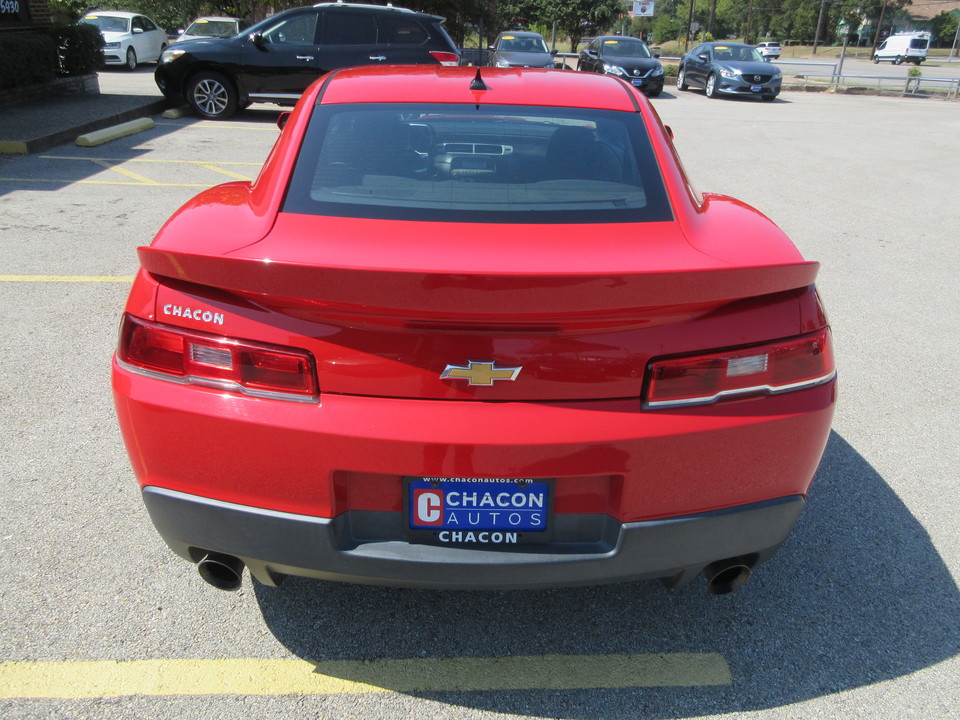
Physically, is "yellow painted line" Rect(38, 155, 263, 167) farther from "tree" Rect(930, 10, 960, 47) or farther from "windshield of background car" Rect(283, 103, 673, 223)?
"tree" Rect(930, 10, 960, 47)

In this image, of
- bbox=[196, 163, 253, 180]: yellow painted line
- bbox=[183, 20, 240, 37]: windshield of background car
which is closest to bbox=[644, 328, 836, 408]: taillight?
bbox=[196, 163, 253, 180]: yellow painted line

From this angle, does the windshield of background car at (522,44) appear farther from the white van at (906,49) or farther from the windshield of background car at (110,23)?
the white van at (906,49)

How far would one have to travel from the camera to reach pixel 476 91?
292cm

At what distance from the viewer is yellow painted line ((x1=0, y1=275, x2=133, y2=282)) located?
17.9ft

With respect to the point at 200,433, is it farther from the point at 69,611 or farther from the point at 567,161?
the point at 567,161

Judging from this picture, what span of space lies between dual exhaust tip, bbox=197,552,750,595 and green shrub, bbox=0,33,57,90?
45.2 ft

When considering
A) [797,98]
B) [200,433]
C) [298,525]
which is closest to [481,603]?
[298,525]

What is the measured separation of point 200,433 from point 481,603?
115 centimetres

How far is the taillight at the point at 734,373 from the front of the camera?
197 cm

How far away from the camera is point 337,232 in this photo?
2.13 metres

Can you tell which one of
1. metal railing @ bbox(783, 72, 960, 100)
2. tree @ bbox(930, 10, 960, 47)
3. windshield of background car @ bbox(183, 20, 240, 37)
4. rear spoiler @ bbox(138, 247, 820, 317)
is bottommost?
metal railing @ bbox(783, 72, 960, 100)

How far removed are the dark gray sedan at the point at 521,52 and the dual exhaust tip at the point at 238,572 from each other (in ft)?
62.2

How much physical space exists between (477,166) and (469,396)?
3.45 ft

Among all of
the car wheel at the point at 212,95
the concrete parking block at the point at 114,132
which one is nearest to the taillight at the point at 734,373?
the concrete parking block at the point at 114,132
